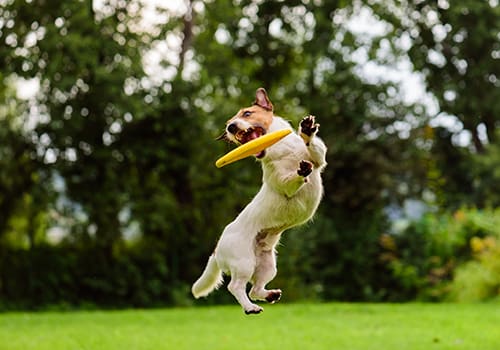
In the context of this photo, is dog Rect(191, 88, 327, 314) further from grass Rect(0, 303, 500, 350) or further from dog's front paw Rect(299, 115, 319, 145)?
grass Rect(0, 303, 500, 350)

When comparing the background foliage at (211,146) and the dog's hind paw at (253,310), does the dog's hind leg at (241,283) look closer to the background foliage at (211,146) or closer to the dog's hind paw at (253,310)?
the dog's hind paw at (253,310)

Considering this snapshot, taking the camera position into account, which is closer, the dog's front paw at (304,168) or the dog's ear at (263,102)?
the dog's front paw at (304,168)

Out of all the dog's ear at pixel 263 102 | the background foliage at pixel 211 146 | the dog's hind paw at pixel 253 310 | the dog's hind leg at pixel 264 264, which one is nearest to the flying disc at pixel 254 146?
the dog's ear at pixel 263 102

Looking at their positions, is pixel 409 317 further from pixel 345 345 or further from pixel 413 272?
pixel 413 272

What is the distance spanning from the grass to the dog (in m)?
6.95

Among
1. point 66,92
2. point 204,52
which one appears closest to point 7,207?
point 66,92

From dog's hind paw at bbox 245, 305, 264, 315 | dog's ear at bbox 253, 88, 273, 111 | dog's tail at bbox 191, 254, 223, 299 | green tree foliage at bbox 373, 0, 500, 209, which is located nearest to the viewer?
dog's hind paw at bbox 245, 305, 264, 315

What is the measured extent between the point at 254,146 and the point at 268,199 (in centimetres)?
35

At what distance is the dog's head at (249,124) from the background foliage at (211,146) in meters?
13.4

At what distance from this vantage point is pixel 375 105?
21125mm

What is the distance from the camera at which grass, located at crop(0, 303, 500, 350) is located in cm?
1045

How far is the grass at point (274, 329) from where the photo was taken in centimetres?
1045

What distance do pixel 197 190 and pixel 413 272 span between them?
583cm

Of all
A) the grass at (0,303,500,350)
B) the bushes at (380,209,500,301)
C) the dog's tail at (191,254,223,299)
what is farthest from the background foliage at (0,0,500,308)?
the dog's tail at (191,254,223,299)
